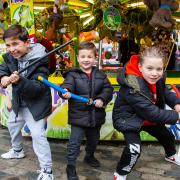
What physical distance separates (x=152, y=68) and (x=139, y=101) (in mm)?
272

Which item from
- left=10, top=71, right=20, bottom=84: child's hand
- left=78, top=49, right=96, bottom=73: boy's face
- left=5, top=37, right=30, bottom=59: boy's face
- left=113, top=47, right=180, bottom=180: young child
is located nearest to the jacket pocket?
left=113, top=47, right=180, bottom=180: young child

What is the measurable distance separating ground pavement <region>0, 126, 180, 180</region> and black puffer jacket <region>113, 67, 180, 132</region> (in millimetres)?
644

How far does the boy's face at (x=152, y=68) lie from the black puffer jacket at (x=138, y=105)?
0.07 metres

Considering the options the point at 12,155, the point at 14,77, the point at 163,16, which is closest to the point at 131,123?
the point at 14,77

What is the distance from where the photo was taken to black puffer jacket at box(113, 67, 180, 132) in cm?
258

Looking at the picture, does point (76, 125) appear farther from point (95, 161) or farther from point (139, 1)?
point (139, 1)

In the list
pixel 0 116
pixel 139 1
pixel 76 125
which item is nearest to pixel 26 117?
pixel 76 125

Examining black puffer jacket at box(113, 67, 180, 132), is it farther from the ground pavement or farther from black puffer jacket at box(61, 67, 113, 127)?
the ground pavement

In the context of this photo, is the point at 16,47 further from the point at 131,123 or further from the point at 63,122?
the point at 63,122

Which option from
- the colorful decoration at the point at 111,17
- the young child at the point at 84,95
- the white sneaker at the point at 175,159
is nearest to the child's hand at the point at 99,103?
the young child at the point at 84,95

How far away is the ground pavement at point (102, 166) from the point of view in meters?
3.12

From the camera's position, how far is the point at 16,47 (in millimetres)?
2865

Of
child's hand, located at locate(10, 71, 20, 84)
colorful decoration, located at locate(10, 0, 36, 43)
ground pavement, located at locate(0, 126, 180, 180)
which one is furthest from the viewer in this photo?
colorful decoration, located at locate(10, 0, 36, 43)

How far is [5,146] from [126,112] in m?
1.79
